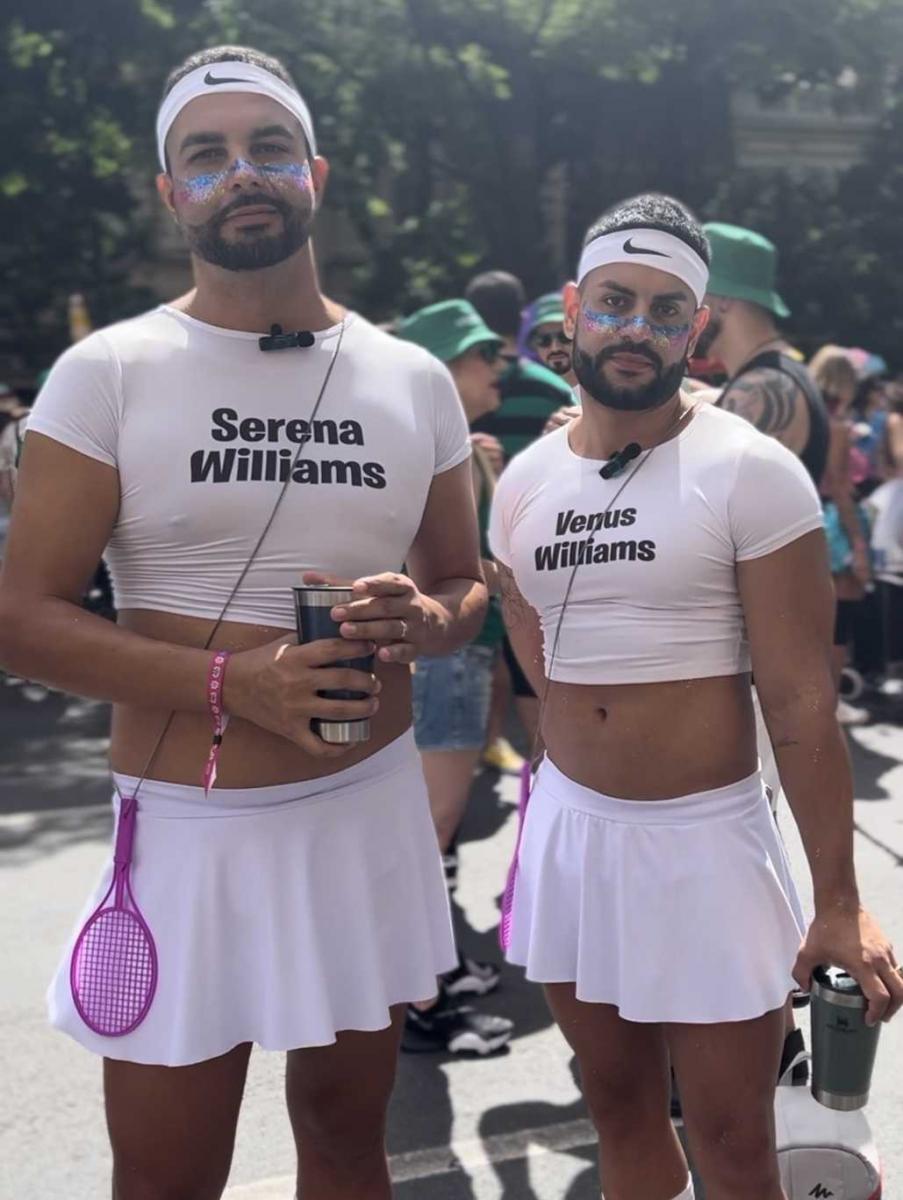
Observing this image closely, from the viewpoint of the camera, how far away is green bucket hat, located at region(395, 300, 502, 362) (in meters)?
4.64

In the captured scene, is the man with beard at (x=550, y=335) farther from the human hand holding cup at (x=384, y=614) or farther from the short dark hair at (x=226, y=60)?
the human hand holding cup at (x=384, y=614)

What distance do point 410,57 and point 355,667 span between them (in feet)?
55.1

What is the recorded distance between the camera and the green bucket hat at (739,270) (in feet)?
13.7

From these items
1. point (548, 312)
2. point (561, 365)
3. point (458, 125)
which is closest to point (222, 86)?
point (561, 365)

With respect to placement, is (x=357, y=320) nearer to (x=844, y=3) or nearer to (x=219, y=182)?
(x=219, y=182)

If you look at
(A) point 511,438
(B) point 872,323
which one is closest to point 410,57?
(B) point 872,323

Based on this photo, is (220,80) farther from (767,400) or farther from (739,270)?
(739,270)

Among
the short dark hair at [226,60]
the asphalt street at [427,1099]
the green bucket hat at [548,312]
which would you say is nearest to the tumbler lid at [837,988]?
the asphalt street at [427,1099]

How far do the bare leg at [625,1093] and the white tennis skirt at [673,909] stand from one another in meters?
0.06

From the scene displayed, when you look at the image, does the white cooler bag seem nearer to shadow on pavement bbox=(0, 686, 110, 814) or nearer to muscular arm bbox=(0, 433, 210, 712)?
muscular arm bbox=(0, 433, 210, 712)

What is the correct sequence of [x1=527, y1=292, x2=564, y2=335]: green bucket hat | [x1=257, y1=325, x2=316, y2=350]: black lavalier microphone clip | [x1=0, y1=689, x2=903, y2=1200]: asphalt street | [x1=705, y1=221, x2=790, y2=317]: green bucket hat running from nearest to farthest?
[x1=257, y1=325, x2=316, y2=350]: black lavalier microphone clip → [x1=0, y1=689, x2=903, y2=1200]: asphalt street → [x1=705, y1=221, x2=790, y2=317]: green bucket hat → [x1=527, y1=292, x2=564, y2=335]: green bucket hat

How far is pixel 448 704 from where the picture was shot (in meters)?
4.36

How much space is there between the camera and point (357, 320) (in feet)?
7.70

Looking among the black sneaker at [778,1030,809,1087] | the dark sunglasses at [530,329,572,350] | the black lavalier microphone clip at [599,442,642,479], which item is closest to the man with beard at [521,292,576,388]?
the dark sunglasses at [530,329,572,350]
